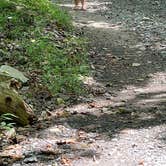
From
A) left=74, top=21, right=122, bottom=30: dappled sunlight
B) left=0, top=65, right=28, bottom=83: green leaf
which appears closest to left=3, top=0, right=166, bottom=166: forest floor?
left=0, top=65, right=28, bottom=83: green leaf

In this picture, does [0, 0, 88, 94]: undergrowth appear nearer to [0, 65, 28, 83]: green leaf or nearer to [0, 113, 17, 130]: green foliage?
[0, 65, 28, 83]: green leaf

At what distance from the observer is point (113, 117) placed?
290 inches

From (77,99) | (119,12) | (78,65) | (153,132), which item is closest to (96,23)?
(119,12)

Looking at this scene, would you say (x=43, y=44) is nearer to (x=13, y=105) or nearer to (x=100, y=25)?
(x=13, y=105)

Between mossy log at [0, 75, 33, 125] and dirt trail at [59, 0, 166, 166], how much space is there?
67 cm

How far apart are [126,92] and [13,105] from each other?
2.51 meters

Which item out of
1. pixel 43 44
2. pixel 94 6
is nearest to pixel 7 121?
pixel 43 44

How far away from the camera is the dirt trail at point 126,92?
6.14 metres

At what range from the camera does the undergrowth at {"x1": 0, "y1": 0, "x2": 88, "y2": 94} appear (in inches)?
345

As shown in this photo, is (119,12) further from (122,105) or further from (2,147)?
(2,147)

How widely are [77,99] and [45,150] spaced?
206 centimetres

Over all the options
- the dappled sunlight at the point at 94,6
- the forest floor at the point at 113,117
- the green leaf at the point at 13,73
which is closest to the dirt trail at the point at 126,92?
the forest floor at the point at 113,117

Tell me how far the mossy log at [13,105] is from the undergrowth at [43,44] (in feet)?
4.27

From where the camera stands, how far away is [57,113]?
743cm
